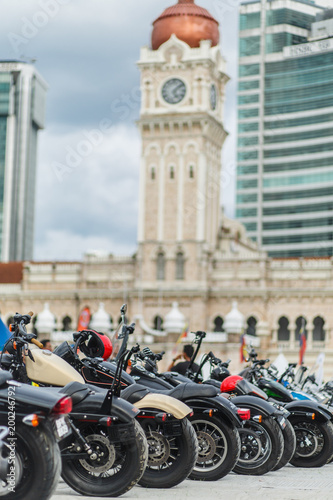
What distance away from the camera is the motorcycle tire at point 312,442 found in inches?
524

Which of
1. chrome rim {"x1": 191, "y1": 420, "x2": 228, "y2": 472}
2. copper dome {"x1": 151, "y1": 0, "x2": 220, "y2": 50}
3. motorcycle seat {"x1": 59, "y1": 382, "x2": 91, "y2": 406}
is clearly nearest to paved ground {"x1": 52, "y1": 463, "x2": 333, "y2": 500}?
chrome rim {"x1": 191, "y1": 420, "x2": 228, "y2": 472}

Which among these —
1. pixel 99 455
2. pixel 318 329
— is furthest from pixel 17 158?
pixel 99 455

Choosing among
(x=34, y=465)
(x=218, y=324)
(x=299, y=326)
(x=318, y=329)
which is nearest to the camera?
(x=34, y=465)

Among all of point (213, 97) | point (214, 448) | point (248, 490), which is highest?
point (213, 97)

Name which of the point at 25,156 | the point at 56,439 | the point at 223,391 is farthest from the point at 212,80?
the point at 25,156

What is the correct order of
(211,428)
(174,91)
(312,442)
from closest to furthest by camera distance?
(211,428)
(312,442)
(174,91)

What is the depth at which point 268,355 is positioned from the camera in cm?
5888

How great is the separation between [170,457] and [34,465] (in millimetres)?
2622

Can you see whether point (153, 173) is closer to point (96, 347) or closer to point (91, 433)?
point (96, 347)

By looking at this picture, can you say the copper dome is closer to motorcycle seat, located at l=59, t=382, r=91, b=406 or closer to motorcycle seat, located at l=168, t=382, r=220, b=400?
motorcycle seat, located at l=168, t=382, r=220, b=400

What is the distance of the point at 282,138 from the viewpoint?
106438 millimetres

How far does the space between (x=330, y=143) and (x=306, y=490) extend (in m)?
94.0

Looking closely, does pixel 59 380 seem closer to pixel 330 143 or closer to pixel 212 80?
pixel 212 80

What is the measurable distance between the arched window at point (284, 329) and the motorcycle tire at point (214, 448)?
1965 inches
